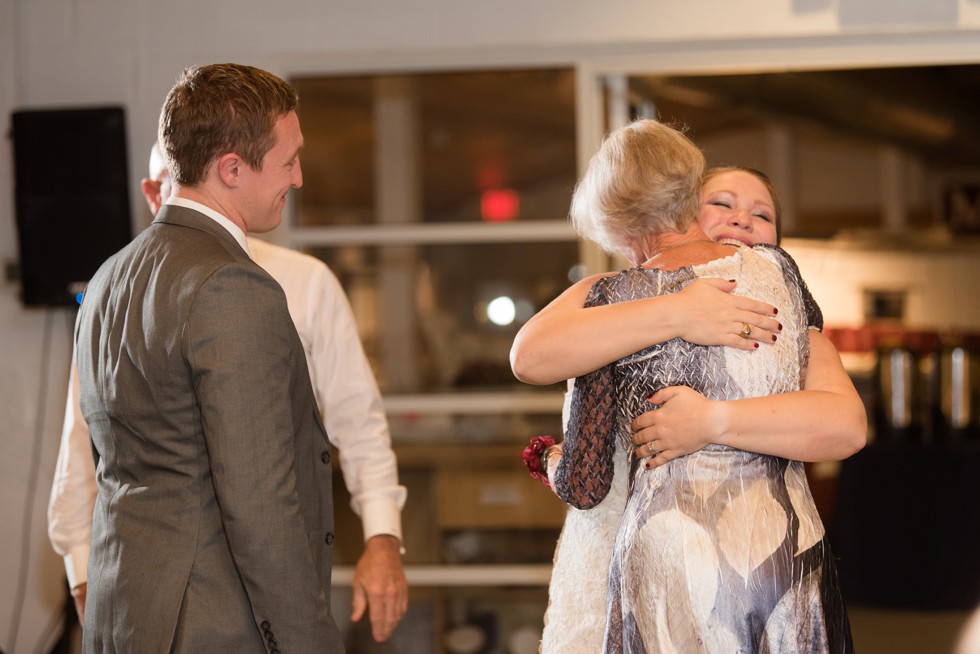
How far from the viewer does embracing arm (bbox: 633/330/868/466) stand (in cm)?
155

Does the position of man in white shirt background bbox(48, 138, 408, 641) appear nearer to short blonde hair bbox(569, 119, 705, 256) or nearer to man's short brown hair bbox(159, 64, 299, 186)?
man's short brown hair bbox(159, 64, 299, 186)

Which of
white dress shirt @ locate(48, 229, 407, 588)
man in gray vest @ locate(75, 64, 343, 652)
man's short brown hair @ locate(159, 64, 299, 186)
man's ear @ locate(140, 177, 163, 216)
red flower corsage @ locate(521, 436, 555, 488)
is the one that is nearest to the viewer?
man in gray vest @ locate(75, 64, 343, 652)

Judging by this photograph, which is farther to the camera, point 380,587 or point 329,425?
point 329,425

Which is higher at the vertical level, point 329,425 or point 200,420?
point 200,420

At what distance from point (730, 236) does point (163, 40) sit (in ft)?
6.90

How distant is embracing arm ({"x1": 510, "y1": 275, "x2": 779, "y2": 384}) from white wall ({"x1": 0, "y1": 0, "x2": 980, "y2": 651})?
5.75 ft

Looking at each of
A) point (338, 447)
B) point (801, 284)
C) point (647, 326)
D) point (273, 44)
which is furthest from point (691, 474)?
point (273, 44)

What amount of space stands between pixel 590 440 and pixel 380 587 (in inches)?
28.0

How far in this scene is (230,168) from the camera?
164cm

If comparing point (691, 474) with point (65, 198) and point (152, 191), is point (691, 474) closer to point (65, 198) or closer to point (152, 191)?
point (152, 191)

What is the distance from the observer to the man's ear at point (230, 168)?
5.35 ft

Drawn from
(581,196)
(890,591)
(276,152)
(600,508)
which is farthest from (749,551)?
(890,591)

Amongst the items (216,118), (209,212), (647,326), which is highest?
(216,118)

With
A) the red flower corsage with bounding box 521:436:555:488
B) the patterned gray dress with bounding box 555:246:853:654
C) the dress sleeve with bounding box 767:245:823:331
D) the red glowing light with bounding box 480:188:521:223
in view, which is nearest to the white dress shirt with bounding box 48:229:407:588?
the red flower corsage with bounding box 521:436:555:488
